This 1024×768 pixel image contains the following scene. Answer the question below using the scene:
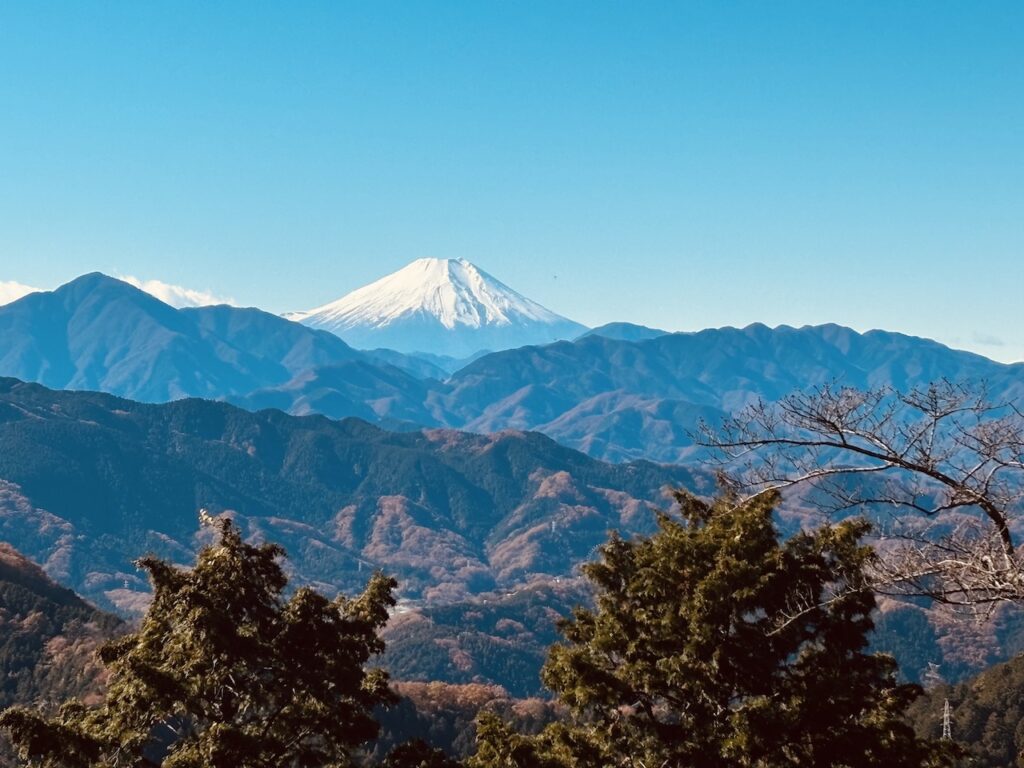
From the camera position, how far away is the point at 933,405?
1224 cm

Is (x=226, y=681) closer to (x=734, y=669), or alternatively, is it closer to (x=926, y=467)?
(x=734, y=669)

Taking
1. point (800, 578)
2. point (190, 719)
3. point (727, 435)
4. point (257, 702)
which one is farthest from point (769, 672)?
point (190, 719)

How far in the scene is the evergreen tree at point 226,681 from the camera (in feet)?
51.4

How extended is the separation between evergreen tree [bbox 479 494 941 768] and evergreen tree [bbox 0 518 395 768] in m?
3.74

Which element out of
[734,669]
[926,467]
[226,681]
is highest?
[926,467]

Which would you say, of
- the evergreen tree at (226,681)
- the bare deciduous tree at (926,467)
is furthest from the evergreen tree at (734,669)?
the bare deciduous tree at (926,467)

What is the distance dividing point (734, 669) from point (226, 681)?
29.2 ft

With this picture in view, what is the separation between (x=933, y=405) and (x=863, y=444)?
1.02 m

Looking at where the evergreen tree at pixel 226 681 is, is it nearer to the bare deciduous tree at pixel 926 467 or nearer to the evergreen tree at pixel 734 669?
the evergreen tree at pixel 734 669

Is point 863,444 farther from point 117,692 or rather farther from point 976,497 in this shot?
point 117,692

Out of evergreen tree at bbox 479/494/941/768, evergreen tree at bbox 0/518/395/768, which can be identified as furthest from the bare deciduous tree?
evergreen tree at bbox 0/518/395/768

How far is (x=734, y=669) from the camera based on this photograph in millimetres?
18766

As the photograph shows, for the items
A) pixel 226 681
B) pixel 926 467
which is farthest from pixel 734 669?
pixel 226 681

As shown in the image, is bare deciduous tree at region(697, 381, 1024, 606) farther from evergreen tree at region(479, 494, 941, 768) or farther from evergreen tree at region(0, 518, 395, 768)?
evergreen tree at region(0, 518, 395, 768)
